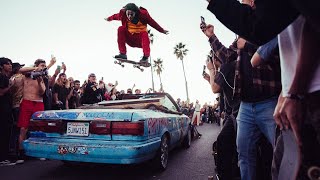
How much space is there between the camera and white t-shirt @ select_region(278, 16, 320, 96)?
1.04 m

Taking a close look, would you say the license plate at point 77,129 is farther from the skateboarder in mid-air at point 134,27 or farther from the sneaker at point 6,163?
the sneaker at point 6,163

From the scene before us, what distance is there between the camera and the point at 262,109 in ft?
8.43

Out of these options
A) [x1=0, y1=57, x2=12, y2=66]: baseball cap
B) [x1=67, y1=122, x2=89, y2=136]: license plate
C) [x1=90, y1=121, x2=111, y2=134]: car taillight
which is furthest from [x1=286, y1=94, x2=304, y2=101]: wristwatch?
[x1=0, y1=57, x2=12, y2=66]: baseball cap

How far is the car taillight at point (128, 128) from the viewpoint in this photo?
13.4ft

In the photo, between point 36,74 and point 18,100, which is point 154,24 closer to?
point 36,74

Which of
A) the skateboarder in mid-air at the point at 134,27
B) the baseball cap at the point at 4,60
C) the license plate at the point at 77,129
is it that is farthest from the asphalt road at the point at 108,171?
the baseball cap at the point at 4,60

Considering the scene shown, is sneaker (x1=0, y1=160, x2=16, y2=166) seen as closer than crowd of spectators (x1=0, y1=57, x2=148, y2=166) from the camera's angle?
Yes

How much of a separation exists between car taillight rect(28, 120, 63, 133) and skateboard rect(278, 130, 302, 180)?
3.76 metres

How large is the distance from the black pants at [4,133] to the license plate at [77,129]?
2385 mm

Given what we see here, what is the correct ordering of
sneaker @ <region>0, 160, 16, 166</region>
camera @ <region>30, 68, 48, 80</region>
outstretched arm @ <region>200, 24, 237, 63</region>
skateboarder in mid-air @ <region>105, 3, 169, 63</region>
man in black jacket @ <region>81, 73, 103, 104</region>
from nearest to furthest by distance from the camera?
outstretched arm @ <region>200, 24, 237, 63</region> → skateboarder in mid-air @ <region>105, 3, 169, 63</region> → sneaker @ <region>0, 160, 16, 166</region> → camera @ <region>30, 68, 48, 80</region> → man in black jacket @ <region>81, 73, 103, 104</region>

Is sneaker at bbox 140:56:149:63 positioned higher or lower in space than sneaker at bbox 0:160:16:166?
higher

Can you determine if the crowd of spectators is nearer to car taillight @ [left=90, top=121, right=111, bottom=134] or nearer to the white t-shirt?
car taillight @ [left=90, top=121, right=111, bottom=134]

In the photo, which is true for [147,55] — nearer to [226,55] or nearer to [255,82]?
[226,55]

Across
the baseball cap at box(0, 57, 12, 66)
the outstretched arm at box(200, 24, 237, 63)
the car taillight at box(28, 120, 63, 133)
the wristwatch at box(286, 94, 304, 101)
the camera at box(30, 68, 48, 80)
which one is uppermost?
the baseball cap at box(0, 57, 12, 66)
